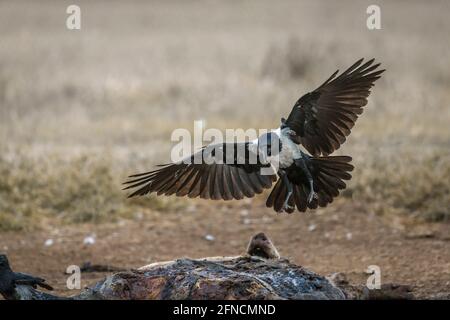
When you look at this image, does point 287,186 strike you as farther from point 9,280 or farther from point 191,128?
point 191,128

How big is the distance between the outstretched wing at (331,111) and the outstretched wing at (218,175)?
40 cm

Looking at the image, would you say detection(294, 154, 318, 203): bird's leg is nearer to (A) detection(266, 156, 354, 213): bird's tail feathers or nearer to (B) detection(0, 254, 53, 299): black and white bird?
(A) detection(266, 156, 354, 213): bird's tail feathers

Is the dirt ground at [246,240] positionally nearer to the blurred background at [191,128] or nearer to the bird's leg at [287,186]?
the blurred background at [191,128]

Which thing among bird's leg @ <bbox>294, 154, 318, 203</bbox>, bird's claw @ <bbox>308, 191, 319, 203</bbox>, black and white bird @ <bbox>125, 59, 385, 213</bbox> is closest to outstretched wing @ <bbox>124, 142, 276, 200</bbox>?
black and white bird @ <bbox>125, 59, 385, 213</bbox>

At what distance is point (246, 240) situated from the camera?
7.78 metres

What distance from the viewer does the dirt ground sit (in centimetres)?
686

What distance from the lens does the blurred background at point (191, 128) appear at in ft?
24.7

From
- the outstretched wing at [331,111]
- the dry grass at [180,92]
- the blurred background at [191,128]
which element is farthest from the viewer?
the dry grass at [180,92]

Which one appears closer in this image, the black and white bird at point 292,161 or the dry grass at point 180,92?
the black and white bird at point 292,161

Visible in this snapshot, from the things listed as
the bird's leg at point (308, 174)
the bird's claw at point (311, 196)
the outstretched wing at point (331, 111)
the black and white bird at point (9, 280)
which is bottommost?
the black and white bird at point (9, 280)

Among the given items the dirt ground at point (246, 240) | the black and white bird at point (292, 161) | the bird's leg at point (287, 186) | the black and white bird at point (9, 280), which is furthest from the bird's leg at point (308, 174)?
the black and white bird at point (9, 280)

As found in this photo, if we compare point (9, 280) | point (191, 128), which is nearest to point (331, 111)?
point (9, 280)
